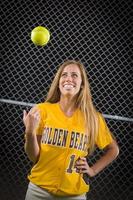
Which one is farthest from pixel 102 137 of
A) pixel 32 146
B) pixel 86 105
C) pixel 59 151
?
pixel 32 146

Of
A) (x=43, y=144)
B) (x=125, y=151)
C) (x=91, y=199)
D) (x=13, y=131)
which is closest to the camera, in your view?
(x=43, y=144)

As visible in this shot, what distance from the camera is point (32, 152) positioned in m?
1.84

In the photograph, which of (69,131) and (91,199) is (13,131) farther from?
(69,131)

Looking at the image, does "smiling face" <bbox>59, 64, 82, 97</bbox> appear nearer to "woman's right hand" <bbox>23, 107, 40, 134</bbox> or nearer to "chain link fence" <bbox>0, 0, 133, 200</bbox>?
"woman's right hand" <bbox>23, 107, 40, 134</bbox>

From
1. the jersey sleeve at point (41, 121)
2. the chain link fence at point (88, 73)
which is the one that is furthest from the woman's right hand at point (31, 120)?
the chain link fence at point (88, 73)

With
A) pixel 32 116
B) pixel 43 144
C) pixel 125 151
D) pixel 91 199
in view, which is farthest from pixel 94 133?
pixel 125 151

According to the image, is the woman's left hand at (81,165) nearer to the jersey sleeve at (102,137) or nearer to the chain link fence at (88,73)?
the jersey sleeve at (102,137)

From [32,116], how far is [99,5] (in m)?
4.93

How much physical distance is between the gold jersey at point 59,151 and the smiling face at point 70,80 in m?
0.11

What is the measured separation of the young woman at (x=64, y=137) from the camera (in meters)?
1.83

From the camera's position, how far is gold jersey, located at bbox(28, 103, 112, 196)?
1835 mm

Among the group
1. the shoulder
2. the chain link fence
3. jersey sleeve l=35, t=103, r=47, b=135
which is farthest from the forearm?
the chain link fence

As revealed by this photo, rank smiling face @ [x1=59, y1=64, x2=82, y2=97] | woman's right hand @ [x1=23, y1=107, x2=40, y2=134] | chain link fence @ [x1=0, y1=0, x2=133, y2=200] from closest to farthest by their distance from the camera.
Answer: woman's right hand @ [x1=23, y1=107, x2=40, y2=134], smiling face @ [x1=59, y1=64, x2=82, y2=97], chain link fence @ [x1=0, y1=0, x2=133, y2=200]

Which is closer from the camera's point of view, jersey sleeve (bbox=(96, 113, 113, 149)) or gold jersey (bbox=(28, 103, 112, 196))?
gold jersey (bbox=(28, 103, 112, 196))
